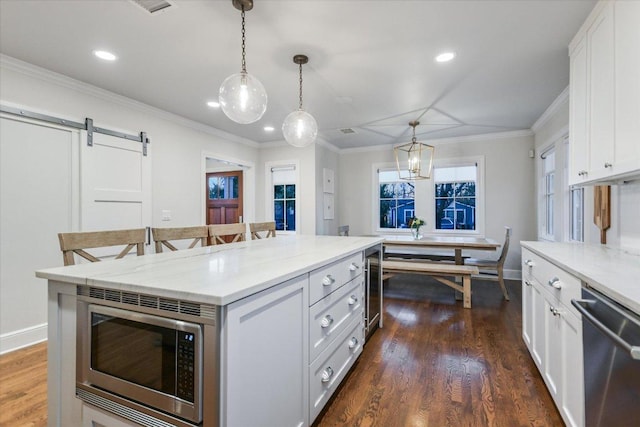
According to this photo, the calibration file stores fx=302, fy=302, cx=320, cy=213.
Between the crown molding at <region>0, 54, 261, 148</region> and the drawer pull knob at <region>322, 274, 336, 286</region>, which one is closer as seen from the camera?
the drawer pull knob at <region>322, 274, 336, 286</region>

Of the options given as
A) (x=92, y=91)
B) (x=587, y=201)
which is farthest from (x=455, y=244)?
(x=92, y=91)

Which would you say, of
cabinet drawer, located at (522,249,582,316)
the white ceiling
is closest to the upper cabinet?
the white ceiling

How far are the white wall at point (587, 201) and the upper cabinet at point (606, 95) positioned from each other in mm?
278

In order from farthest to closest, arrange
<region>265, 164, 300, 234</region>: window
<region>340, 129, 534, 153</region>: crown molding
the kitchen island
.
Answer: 1. <region>265, 164, 300, 234</region>: window
2. <region>340, 129, 534, 153</region>: crown molding
3. the kitchen island

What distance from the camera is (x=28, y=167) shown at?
2668mm

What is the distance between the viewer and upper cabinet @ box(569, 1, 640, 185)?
1532mm

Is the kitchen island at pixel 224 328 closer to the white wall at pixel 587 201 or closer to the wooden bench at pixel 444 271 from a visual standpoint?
the white wall at pixel 587 201

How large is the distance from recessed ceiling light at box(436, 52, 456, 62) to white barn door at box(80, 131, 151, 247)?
3.36 meters

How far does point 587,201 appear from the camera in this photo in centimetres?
278

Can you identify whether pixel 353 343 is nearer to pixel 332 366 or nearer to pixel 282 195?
pixel 332 366

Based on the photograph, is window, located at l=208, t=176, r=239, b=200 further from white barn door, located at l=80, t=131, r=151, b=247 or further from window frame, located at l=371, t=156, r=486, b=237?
window frame, located at l=371, t=156, r=486, b=237

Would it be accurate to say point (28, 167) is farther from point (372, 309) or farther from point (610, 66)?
point (610, 66)

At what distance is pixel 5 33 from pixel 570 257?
4039 millimetres

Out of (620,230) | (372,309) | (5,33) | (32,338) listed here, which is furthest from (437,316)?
(5,33)
